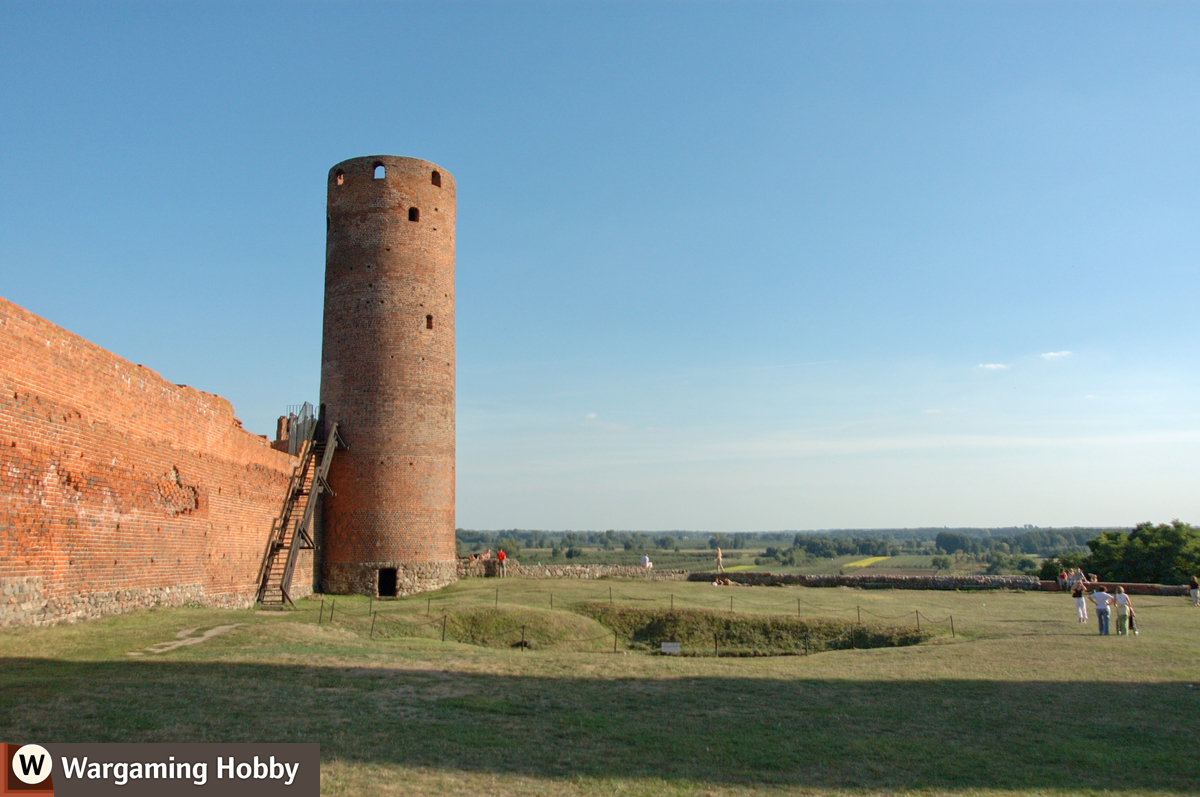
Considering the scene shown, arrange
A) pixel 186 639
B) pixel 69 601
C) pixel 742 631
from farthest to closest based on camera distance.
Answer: pixel 742 631, pixel 69 601, pixel 186 639

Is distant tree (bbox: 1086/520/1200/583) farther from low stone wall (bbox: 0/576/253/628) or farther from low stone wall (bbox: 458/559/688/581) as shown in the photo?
low stone wall (bbox: 0/576/253/628)

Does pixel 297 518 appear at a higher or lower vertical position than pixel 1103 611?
higher

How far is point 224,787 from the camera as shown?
20.5ft

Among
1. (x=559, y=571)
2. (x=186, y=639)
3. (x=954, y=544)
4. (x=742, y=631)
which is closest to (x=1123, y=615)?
(x=742, y=631)

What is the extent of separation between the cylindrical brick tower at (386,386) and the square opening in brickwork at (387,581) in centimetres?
3

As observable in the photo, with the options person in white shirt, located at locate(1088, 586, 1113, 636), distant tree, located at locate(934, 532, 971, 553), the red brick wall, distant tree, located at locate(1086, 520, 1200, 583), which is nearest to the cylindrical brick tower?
the red brick wall

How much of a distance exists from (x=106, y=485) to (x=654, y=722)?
37.0 ft

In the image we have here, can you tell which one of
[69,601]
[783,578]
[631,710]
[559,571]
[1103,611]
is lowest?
[783,578]

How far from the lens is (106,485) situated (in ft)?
47.3

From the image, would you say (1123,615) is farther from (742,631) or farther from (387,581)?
(387,581)

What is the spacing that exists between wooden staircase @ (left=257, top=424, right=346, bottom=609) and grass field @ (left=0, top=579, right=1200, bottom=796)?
20.1ft

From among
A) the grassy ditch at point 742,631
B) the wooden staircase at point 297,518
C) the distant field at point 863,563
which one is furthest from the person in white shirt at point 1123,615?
the distant field at point 863,563

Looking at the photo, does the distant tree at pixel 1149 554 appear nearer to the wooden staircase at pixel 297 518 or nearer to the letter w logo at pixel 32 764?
the wooden staircase at pixel 297 518

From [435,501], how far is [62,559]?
12304 millimetres
